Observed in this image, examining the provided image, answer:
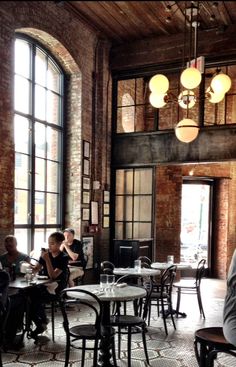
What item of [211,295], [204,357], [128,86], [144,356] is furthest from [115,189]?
[204,357]

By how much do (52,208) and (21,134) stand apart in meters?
1.50

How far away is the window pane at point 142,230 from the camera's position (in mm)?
7965

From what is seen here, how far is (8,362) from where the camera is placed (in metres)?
3.85

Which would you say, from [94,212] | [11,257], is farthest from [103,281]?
[94,212]

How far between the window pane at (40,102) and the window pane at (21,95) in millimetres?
210

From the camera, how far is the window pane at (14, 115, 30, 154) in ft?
20.6

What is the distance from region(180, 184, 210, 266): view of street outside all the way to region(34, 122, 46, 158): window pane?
15.0 feet

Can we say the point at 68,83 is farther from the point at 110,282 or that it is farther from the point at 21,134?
the point at 110,282

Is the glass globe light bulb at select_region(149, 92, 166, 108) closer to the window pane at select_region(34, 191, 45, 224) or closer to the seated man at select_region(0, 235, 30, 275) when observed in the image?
the seated man at select_region(0, 235, 30, 275)

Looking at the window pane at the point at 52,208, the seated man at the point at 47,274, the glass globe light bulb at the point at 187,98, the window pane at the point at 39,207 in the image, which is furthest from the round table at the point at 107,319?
the window pane at the point at 52,208

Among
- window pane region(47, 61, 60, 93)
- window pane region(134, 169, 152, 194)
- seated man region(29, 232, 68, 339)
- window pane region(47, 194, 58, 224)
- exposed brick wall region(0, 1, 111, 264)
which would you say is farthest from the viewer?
window pane region(134, 169, 152, 194)

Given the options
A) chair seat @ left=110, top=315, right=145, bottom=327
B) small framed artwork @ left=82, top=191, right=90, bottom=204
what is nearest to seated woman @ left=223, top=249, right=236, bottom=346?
chair seat @ left=110, top=315, right=145, bottom=327

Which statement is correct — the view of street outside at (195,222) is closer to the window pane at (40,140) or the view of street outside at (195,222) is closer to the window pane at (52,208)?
the window pane at (52,208)

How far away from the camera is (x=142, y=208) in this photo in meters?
8.04
